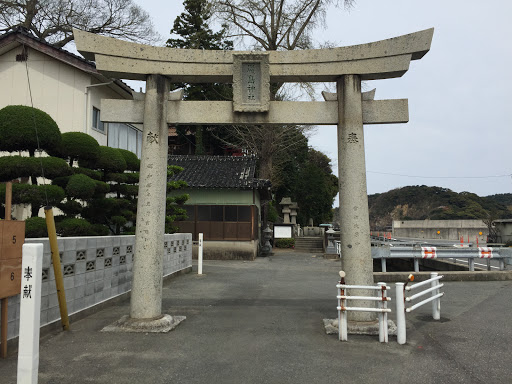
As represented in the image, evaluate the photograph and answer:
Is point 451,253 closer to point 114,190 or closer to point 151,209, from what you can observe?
point 151,209

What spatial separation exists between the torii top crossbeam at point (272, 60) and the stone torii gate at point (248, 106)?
0.06ft

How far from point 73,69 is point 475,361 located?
1482 centimetres

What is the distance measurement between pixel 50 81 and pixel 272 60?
10.2 m

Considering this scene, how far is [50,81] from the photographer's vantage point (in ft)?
43.4

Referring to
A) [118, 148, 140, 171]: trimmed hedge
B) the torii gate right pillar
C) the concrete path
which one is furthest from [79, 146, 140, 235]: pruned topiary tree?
the torii gate right pillar

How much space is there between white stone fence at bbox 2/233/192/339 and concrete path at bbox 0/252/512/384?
0.40 metres

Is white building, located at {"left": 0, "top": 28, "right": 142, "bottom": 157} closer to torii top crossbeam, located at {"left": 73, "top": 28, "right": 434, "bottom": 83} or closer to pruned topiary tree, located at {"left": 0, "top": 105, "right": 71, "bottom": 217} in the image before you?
pruned topiary tree, located at {"left": 0, "top": 105, "right": 71, "bottom": 217}

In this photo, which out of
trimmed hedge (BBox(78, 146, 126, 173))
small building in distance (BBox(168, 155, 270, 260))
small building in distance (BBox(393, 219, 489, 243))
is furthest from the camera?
small building in distance (BBox(393, 219, 489, 243))

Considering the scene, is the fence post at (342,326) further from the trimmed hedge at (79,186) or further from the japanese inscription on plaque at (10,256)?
the trimmed hedge at (79,186)

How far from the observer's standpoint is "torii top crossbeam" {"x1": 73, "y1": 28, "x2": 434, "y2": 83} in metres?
6.79

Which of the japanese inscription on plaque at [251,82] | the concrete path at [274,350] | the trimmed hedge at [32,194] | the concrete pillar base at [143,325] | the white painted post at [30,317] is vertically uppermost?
the japanese inscription on plaque at [251,82]

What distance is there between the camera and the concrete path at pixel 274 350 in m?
4.50

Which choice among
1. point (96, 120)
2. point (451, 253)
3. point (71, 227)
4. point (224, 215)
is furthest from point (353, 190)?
point (224, 215)

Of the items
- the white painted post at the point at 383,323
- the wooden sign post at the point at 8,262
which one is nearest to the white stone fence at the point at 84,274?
the wooden sign post at the point at 8,262
